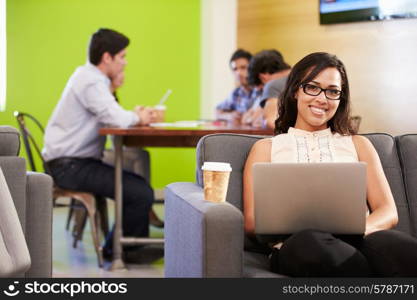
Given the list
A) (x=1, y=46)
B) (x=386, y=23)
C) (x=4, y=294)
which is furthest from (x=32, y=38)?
(x=4, y=294)

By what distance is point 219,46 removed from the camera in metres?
6.26

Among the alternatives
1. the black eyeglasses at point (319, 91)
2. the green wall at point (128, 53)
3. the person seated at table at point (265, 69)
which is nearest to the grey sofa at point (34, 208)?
the black eyeglasses at point (319, 91)

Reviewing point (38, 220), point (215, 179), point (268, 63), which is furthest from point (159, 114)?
point (215, 179)

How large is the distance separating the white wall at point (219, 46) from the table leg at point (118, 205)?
275 cm

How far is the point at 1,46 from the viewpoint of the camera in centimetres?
658

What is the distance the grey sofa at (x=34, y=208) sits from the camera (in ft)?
7.35

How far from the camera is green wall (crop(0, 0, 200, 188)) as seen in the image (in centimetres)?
→ 666

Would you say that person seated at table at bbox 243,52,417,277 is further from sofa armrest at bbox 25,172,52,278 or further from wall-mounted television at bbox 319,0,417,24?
wall-mounted television at bbox 319,0,417,24

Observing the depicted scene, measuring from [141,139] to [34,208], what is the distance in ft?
4.76

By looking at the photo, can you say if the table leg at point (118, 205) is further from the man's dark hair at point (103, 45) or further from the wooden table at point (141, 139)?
the man's dark hair at point (103, 45)

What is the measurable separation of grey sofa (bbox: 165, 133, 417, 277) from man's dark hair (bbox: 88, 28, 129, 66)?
1.94m

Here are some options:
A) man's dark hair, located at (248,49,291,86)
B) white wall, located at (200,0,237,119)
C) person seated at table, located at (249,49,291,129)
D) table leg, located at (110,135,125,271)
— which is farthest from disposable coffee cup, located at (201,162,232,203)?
white wall, located at (200,0,237,119)

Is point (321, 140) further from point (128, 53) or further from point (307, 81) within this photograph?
point (128, 53)

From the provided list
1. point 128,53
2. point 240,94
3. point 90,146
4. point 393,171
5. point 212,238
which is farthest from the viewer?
point 128,53
